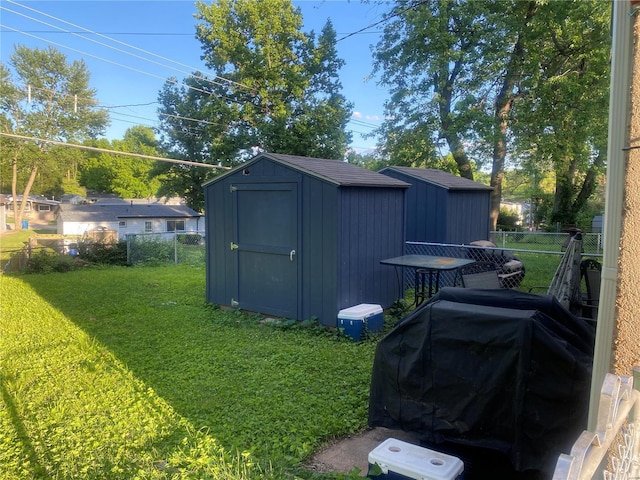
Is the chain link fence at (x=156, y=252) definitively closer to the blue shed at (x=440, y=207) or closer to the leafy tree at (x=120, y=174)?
the blue shed at (x=440, y=207)

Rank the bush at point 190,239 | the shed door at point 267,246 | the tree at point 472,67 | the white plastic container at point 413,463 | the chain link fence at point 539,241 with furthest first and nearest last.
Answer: the bush at point 190,239 < the chain link fence at point 539,241 < the tree at point 472,67 < the shed door at point 267,246 < the white plastic container at point 413,463

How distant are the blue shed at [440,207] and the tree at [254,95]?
1273 centimetres

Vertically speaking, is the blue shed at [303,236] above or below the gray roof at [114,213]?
below

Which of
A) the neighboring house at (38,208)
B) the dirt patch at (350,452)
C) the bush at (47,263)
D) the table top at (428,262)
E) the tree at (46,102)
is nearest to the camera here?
the dirt patch at (350,452)

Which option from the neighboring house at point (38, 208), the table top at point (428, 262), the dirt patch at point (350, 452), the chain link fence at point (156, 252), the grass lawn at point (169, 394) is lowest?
the dirt patch at point (350, 452)

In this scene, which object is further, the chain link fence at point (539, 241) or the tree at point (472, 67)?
the chain link fence at point (539, 241)

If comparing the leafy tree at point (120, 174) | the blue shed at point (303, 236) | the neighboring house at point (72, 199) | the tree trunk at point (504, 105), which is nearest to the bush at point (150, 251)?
the blue shed at point (303, 236)

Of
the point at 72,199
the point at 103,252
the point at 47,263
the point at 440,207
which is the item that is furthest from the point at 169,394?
the point at 72,199

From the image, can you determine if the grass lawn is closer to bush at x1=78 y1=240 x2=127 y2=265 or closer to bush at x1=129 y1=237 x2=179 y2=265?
bush at x1=78 y1=240 x2=127 y2=265

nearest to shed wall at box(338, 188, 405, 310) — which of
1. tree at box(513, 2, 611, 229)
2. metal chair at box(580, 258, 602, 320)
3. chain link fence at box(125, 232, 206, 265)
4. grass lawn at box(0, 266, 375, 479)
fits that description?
grass lawn at box(0, 266, 375, 479)

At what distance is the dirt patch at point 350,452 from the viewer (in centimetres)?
285

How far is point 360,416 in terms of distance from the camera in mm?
3512

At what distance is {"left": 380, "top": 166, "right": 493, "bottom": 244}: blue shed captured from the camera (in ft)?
29.4

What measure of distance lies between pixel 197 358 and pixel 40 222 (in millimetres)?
53093
